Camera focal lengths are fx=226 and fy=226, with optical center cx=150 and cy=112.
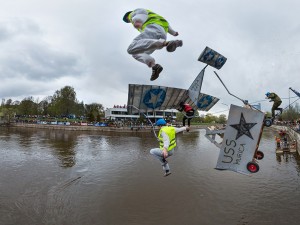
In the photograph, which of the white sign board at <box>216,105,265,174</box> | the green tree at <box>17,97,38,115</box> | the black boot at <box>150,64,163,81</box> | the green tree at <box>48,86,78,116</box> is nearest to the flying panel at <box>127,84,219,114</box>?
the white sign board at <box>216,105,265,174</box>

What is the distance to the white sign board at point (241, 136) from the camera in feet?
25.1

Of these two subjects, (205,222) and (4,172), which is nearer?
(205,222)

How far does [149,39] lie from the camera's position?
5.20 meters

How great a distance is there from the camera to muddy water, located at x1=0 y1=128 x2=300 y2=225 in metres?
14.1

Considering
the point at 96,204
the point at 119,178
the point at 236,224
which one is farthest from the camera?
the point at 119,178

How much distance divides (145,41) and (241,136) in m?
4.77

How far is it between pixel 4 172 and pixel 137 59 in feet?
80.3

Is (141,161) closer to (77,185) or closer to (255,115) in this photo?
(77,185)

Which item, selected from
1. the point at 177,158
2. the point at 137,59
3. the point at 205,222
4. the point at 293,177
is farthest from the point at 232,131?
the point at 177,158

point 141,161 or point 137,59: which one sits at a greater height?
point 137,59

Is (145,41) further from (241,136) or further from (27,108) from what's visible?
(27,108)

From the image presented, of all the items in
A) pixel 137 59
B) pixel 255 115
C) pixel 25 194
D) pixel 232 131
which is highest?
pixel 137 59

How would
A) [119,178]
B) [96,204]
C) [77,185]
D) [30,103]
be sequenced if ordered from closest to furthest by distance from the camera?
1. [96,204]
2. [77,185]
3. [119,178]
4. [30,103]

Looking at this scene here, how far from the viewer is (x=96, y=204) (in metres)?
16.0
